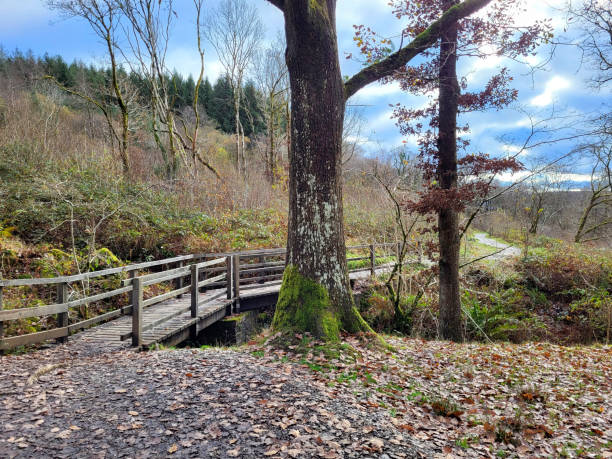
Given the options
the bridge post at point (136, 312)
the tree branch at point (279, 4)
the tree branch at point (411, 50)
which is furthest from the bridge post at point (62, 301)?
the tree branch at point (411, 50)

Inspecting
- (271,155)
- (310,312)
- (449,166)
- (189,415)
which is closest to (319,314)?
(310,312)

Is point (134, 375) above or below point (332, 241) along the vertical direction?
below

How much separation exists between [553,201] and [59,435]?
3638cm

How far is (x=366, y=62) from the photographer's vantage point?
6.77 metres

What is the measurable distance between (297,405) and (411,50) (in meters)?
6.11

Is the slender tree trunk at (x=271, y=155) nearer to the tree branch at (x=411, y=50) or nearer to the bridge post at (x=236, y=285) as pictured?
the bridge post at (x=236, y=285)

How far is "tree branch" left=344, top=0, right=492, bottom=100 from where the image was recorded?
6.21 metres

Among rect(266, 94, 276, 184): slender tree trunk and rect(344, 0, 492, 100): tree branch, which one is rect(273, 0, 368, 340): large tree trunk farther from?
rect(266, 94, 276, 184): slender tree trunk

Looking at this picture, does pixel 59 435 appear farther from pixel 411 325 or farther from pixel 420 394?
pixel 411 325

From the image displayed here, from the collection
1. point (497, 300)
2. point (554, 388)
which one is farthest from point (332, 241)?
point (497, 300)

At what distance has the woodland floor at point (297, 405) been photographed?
298 cm

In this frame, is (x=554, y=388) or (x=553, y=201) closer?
(x=554, y=388)

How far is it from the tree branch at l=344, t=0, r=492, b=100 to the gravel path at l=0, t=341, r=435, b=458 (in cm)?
490

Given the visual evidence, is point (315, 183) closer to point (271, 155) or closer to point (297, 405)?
point (297, 405)
